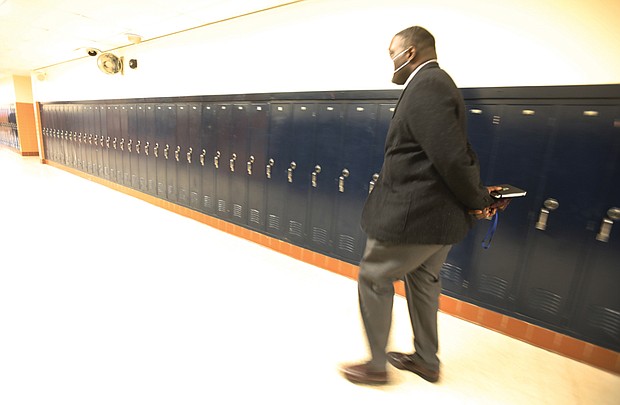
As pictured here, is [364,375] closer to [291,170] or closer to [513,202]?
[513,202]

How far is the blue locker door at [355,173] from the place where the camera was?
102 inches

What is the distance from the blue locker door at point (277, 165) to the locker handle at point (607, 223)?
2515 millimetres

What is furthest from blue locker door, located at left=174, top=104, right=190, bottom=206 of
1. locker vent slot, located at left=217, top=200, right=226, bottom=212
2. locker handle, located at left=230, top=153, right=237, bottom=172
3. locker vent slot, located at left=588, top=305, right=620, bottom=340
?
locker vent slot, located at left=588, top=305, right=620, bottom=340

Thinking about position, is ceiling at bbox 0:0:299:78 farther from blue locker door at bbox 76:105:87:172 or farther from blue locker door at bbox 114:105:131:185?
blue locker door at bbox 76:105:87:172

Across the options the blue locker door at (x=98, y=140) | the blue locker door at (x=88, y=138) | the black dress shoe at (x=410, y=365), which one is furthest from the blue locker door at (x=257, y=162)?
the blue locker door at (x=88, y=138)

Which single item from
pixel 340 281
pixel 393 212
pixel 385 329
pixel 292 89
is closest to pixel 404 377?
pixel 385 329

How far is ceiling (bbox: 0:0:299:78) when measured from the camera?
129 inches

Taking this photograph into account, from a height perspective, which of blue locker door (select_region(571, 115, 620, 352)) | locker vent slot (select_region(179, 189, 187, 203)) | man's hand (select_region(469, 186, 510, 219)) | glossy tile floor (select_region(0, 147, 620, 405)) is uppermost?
man's hand (select_region(469, 186, 510, 219))

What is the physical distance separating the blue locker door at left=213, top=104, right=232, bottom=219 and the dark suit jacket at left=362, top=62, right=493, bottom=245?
2.90 meters

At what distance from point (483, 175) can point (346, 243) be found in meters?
1.29

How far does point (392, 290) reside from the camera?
4.35 feet

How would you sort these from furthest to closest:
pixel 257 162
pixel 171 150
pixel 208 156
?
1. pixel 171 150
2. pixel 208 156
3. pixel 257 162

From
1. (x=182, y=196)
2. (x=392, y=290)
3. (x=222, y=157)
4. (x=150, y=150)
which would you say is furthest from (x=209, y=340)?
(x=150, y=150)

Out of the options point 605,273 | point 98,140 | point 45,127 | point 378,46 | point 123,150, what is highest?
point 378,46
